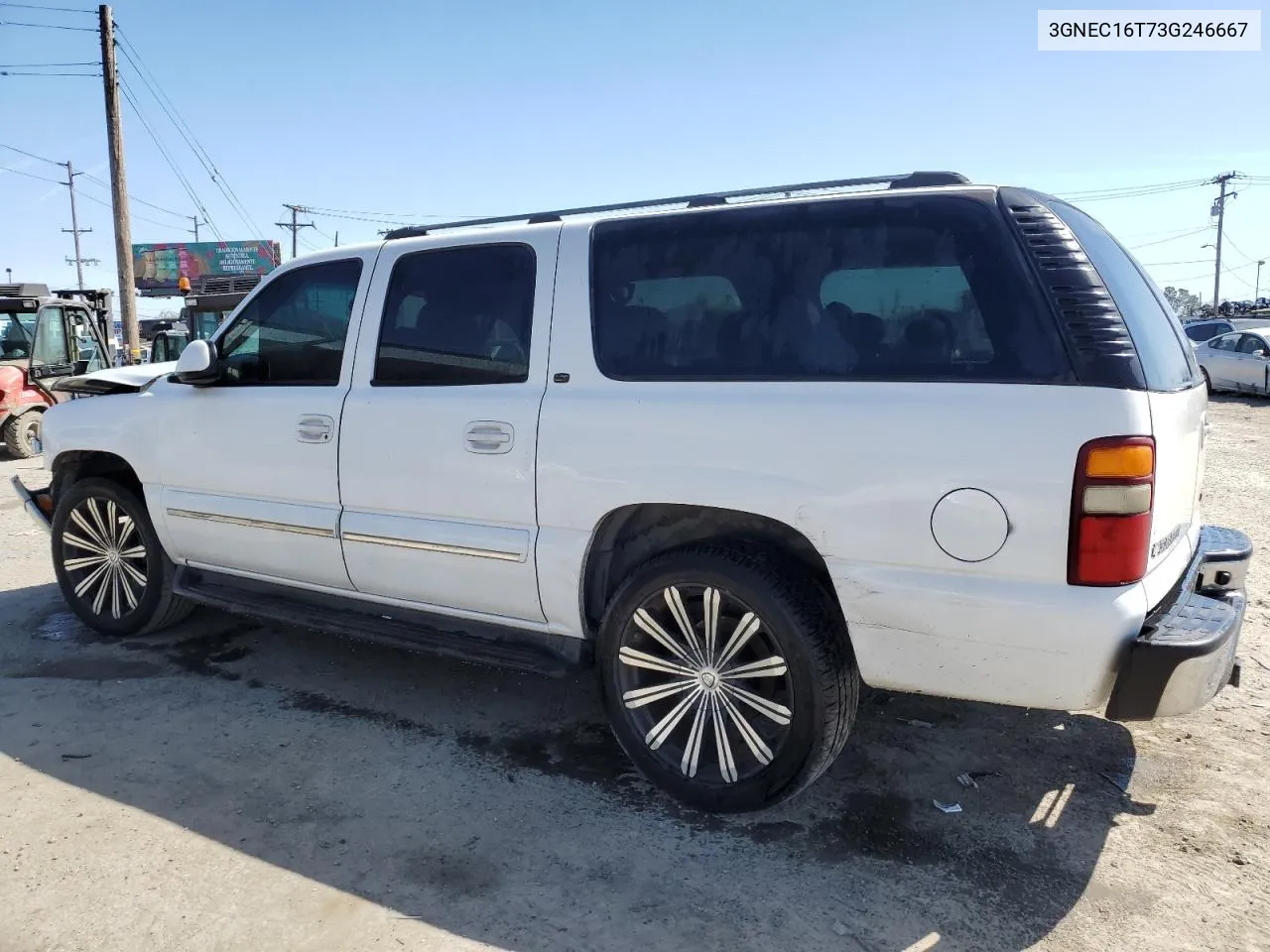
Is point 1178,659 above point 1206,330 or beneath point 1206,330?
beneath

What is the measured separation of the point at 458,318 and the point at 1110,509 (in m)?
2.47

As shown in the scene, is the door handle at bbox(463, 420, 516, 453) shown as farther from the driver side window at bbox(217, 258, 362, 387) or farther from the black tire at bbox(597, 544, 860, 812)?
the driver side window at bbox(217, 258, 362, 387)

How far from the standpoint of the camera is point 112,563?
Answer: 16.3 ft

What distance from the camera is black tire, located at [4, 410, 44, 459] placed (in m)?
11.9

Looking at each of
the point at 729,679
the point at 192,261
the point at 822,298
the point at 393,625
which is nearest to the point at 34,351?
the point at 393,625

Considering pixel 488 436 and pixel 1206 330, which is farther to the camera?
pixel 1206 330

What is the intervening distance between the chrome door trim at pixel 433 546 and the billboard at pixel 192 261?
6100cm

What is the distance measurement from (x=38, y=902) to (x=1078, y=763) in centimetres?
359

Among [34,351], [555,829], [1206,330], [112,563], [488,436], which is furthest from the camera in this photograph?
[1206,330]

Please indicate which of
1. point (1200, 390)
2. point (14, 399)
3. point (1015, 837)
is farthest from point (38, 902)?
point (14, 399)

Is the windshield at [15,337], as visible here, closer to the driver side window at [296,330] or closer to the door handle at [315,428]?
the driver side window at [296,330]

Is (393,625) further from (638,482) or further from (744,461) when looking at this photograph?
(744,461)

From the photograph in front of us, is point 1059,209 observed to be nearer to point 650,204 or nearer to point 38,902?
point 650,204

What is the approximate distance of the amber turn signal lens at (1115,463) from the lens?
242cm
